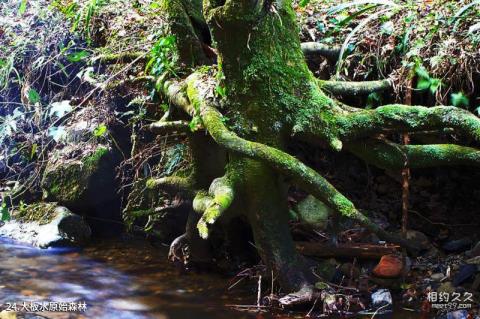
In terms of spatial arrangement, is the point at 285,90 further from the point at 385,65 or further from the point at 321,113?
the point at 385,65

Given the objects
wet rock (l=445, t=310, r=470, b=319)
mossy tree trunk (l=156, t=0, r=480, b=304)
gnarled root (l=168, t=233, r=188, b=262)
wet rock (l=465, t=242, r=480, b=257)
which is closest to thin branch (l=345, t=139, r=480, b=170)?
mossy tree trunk (l=156, t=0, r=480, b=304)

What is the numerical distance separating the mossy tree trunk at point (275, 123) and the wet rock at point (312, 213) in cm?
61

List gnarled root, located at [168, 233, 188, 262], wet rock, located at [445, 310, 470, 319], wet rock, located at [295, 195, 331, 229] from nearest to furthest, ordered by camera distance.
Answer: wet rock, located at [445, 310, 470, 319], wet rock, located at [295, 195, 331, 229], gnarled root, located at [168, 233, 188, 262]

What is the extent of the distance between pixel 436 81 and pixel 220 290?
2.41 meters

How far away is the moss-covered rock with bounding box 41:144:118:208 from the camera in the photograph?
540 centimetres

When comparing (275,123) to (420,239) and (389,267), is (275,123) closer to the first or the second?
(389,267)

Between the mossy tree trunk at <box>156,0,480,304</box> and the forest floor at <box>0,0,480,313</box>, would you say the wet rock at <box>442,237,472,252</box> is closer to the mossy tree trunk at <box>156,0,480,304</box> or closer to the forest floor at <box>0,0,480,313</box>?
the forest floor at <box>0,0,480,313</box>

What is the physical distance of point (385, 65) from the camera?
159 inches

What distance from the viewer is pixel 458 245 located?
152 inches

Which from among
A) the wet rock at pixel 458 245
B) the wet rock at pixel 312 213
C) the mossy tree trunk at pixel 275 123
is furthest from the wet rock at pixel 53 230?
the wet rock at pixel 458 245

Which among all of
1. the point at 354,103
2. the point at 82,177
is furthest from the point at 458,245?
the point at 82,177

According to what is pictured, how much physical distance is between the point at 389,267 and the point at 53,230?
3.59 meters

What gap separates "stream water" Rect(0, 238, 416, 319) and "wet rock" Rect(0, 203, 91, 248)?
16 centimetres

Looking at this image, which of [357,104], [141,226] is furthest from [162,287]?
[357,104]
